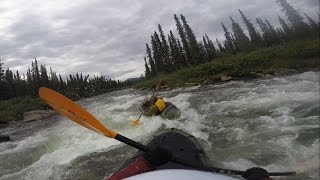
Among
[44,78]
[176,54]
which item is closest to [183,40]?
[176,54]

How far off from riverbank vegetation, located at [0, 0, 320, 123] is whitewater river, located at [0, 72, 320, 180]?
1130 millimetres

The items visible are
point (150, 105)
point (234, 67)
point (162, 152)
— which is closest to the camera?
point (162, 152)

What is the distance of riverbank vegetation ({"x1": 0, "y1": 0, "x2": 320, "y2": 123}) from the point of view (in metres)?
4.93

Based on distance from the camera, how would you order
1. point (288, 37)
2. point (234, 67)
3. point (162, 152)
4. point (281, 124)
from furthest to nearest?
point (234, 67) → point (281, 124) → point (288, 37) → point (162, 152)

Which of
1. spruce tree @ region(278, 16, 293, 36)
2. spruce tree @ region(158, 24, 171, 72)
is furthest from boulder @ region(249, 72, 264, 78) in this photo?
spruce tree @ region(158, 24, 171, 72)

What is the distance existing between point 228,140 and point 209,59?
38.1m

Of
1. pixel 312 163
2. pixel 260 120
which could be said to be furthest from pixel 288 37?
pixel 260 120

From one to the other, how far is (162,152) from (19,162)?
6.15 metres

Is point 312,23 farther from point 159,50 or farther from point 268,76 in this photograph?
point 159,50

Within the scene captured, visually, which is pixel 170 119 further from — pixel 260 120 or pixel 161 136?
pixel 161 136

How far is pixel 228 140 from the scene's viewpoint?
6980 mm

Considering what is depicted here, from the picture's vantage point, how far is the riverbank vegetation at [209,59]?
4.93 m

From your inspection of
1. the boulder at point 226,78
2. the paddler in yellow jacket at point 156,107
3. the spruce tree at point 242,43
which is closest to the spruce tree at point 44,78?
the spruce tree at point 242,43

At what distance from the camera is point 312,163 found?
4789 mm
